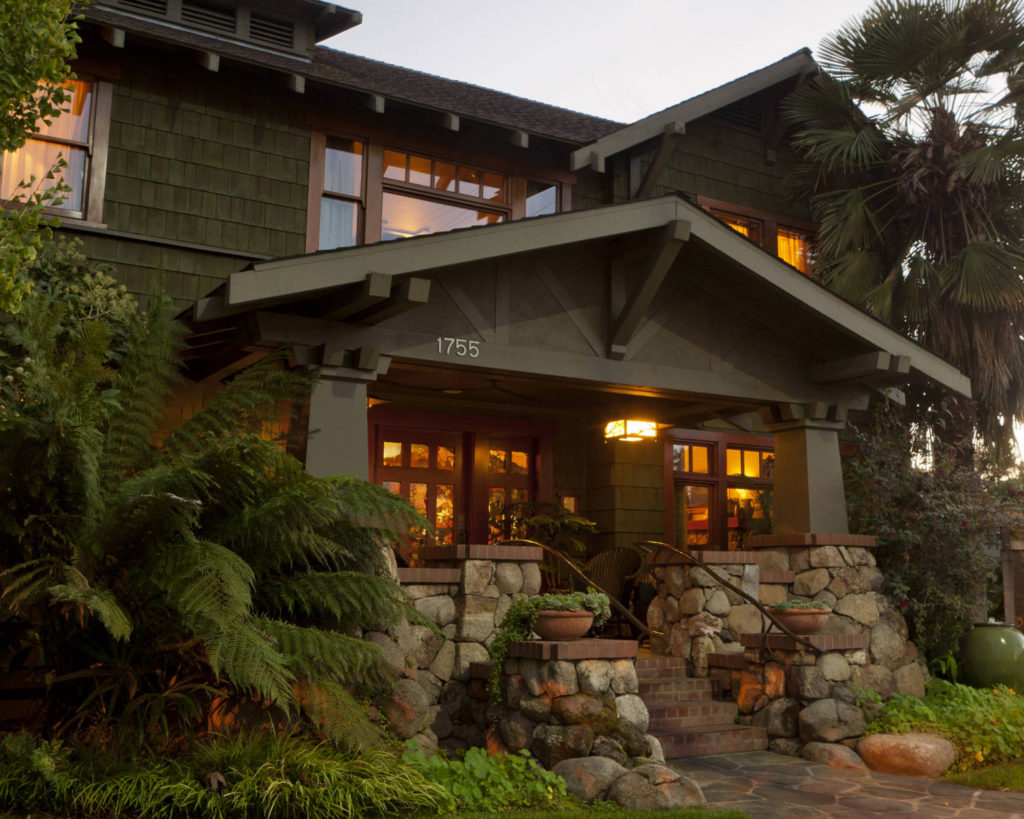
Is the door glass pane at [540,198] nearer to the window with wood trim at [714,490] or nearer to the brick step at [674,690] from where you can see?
the window with wood trim at [714,490]

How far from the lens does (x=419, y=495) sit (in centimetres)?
1014

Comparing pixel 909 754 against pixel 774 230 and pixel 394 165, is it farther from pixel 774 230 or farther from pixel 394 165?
pixel 774 230

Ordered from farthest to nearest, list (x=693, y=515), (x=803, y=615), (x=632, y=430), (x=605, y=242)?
(x=693, y=515) < (x=632, y=430) < (x=605, y=242) < (x=803, y=615)

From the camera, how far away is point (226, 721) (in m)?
5.23

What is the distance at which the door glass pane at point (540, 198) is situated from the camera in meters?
10.3

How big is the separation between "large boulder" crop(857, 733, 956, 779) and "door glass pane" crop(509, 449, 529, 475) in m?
4.71

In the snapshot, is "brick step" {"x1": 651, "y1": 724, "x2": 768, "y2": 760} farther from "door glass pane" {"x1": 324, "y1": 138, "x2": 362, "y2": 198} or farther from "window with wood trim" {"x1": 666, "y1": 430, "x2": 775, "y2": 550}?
"door glass pane" {"x1": 324, "y1": 138, "x2": 362, "y2": 198}

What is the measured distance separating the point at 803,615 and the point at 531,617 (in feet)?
8.25

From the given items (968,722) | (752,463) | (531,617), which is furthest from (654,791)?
(752,463)

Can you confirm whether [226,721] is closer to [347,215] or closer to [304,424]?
[304,424]

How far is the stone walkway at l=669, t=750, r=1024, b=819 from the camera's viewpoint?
562 centimetres

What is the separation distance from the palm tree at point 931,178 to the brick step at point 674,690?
5.11 meters

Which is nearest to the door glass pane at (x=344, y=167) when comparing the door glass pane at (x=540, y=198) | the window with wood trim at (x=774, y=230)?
the door glass pane at (x=540, y=198)

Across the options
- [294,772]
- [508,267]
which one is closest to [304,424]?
[508,267]
